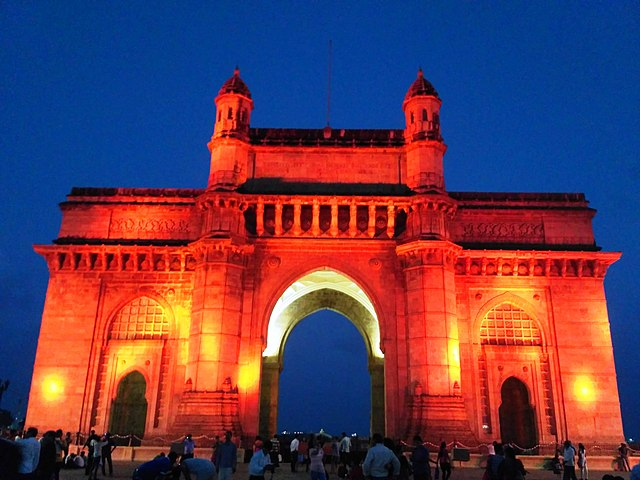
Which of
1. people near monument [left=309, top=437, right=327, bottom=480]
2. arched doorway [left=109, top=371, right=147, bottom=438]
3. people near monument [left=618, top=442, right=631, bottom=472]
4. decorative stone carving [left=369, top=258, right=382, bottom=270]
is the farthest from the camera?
arched doorway [left=109, top=371, right=147, bottom=438]

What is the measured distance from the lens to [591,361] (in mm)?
29531

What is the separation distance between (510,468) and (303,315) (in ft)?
96.3

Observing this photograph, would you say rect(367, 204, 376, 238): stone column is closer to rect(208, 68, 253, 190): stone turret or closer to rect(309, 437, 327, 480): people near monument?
rect(208, 68, 253, 190): stone turret

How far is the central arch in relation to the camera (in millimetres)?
36625

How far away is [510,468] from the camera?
36.0 feet

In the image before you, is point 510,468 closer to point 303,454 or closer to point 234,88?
point 303,454

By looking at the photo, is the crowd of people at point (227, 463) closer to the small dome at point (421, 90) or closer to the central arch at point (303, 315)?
the central arch at point (303, 315)

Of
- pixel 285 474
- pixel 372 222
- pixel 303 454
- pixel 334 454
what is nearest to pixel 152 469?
pixel 285 474

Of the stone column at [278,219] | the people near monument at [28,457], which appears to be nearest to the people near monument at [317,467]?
the people near monument at [28,457]

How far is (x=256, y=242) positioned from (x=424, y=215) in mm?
8466

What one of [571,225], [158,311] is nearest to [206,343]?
[158,311]

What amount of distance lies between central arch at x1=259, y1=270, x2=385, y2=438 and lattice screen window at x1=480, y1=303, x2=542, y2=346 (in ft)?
25.8

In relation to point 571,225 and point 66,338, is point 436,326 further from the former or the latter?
point 66,338

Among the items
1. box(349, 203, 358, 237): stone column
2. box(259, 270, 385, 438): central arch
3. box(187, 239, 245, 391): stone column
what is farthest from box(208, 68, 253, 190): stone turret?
box(259, 270, 385, 438): central arch
